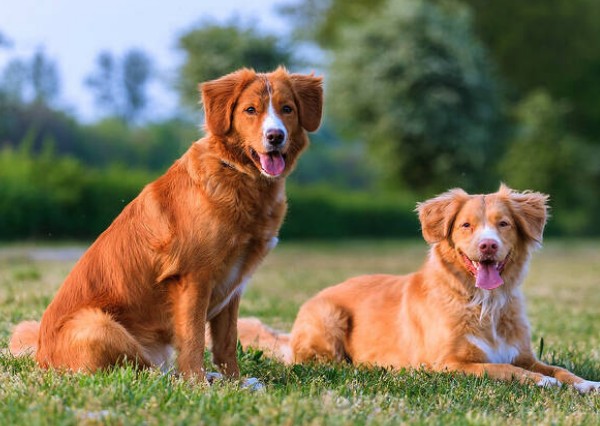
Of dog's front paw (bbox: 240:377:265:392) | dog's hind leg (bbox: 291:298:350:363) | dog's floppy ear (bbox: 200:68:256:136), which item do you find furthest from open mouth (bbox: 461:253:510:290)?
dog's floppy ear (bbox: 200:68:256:136)

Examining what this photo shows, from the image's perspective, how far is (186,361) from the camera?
5199 mm

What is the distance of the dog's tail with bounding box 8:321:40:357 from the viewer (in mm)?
5967

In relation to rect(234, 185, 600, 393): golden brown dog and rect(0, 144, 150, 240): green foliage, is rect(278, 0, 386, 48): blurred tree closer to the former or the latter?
rect(0, 144, 150, 240): green foliage

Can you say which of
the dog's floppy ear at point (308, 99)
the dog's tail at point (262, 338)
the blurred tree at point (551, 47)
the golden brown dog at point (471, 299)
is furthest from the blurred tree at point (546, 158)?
the dog's floppy ear at point (308, 99)

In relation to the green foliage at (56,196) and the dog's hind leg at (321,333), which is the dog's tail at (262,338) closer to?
the dog's hind leg at (321,333)

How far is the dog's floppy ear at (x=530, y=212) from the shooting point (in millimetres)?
6137

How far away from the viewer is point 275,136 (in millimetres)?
5332

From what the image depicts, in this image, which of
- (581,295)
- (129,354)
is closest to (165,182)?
(129,354)

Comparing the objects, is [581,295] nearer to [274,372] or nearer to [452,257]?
[452,257]

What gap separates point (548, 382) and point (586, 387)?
265mm

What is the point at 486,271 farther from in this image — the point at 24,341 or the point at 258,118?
the point at 24,341

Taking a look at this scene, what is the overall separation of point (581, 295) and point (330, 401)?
34.5 feet

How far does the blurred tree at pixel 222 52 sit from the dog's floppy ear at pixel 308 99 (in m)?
28.8

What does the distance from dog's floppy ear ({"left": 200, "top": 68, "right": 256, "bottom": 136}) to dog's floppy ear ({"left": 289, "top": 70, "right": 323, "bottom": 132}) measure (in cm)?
33
